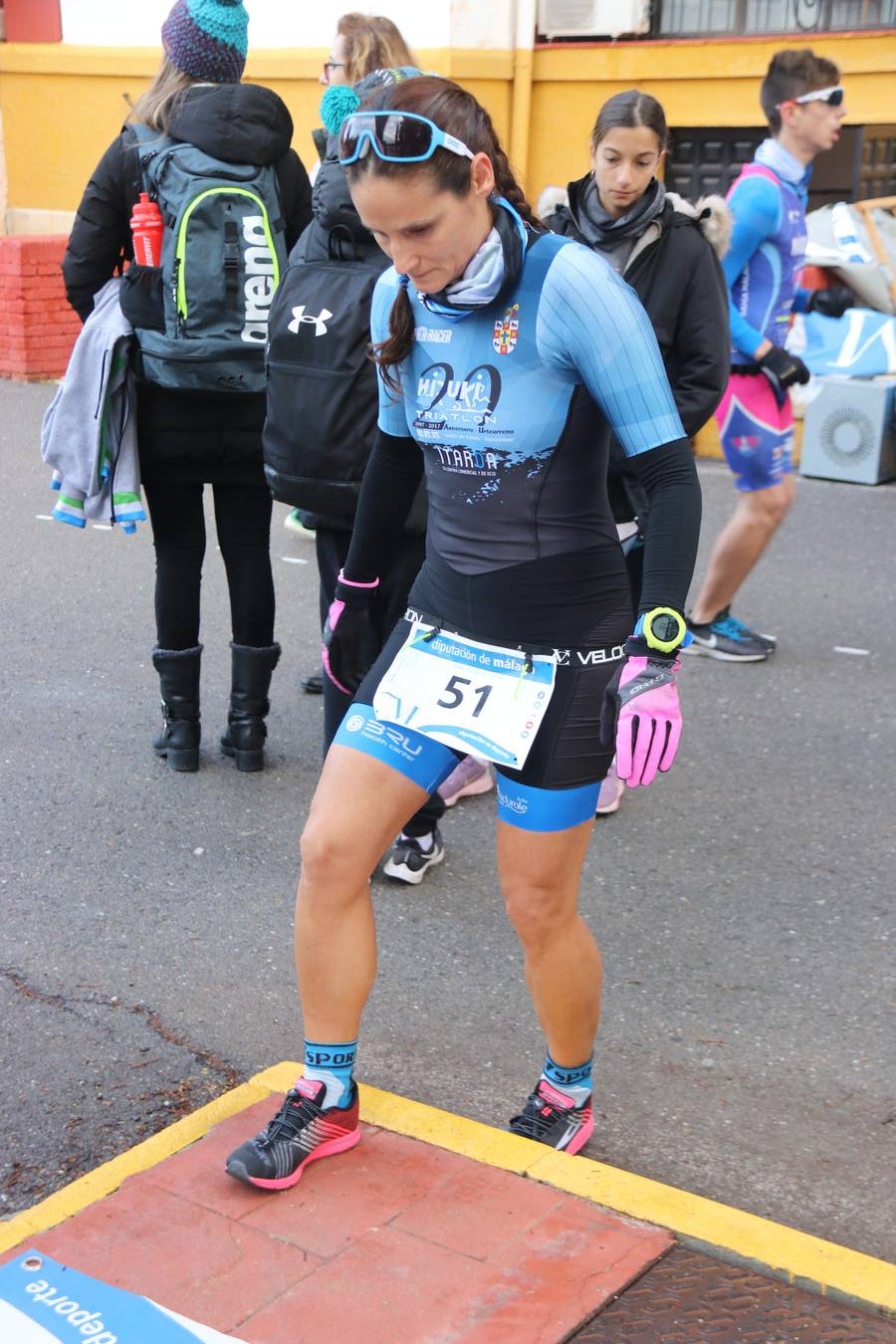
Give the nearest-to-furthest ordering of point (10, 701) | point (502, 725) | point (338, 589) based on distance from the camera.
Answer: point (502, 725) < point (338, 589) < point (10, 701)

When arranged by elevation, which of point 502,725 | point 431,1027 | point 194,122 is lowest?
point 431,1027

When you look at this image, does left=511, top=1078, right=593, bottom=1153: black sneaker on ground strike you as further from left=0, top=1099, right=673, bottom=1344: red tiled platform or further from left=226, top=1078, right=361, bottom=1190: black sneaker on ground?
left=226, top=1078, right=361, bottom=1190: black sneaker on ground

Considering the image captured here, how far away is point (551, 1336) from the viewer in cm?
255

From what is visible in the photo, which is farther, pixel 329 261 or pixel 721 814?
pixel 721 814

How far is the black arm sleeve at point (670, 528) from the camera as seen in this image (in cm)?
267

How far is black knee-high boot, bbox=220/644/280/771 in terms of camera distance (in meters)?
5.20

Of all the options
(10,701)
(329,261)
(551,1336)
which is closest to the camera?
(551,1336)

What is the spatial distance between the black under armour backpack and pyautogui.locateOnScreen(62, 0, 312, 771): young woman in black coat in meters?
0.64

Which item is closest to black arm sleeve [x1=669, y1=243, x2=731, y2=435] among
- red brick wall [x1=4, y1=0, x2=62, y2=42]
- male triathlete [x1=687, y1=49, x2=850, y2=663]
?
male triathlete [x1=687, y1=49, x2=850, y2=663]

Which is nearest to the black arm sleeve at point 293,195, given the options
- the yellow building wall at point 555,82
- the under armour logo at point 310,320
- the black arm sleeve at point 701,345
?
the under armour logo at point 310,320

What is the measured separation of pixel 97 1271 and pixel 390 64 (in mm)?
3246

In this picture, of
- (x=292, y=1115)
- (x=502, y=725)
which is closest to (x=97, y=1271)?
(x=292, y=1115)

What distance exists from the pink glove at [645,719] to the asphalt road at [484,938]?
1.05 meters

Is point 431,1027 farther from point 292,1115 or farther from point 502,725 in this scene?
point 502,725
